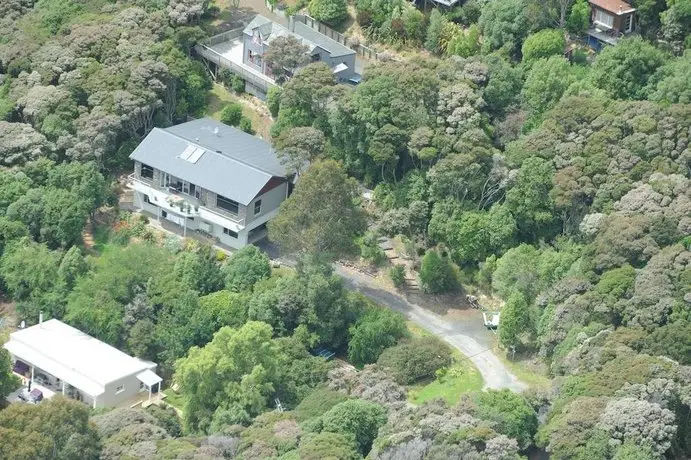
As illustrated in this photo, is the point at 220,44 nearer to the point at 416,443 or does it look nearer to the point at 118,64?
the point at 118,64

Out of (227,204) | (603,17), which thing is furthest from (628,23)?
(227,204)

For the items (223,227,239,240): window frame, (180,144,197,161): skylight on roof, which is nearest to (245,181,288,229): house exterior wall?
(223,227,239,240): window frame

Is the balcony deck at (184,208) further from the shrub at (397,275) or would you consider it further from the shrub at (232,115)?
the shrub at (397,275)

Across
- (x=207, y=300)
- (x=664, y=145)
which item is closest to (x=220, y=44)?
(x=207, y=300)

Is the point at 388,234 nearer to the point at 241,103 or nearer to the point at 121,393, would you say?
the point at 241,103

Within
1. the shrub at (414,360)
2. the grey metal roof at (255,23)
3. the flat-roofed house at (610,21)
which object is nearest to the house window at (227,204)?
the grey metal roof at (255,23)

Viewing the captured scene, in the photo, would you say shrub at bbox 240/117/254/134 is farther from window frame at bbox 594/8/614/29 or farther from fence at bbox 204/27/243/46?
window frame at bbox 594/8/614/29
